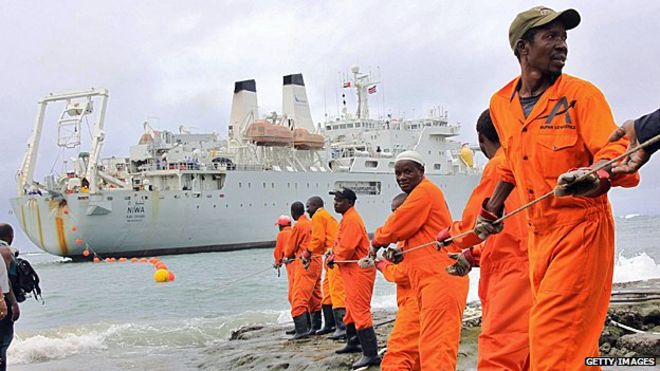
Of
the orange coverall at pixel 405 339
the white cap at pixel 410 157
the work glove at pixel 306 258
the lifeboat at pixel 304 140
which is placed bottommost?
the orange coverall at pixel 405 339

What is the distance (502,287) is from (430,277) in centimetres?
82

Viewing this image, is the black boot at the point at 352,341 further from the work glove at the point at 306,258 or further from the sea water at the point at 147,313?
the sea water at the point at 147,313

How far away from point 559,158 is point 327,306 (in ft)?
18.5

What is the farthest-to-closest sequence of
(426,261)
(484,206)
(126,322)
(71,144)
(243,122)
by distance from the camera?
1. (243,122)
2. (71,144)
3. (126,322)
4. (426,261)
5. (484,206)

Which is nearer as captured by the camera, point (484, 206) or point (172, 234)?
point (484, 206)

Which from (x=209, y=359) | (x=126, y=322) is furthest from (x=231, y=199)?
A: (x=209, y=359)

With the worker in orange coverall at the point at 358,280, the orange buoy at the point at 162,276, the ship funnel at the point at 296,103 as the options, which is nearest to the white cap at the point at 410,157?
the worker in orange coverall at the point at 358,280

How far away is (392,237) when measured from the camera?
14.3 feet

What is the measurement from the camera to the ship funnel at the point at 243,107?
44.0 m

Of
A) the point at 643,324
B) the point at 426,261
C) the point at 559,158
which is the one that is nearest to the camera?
the point at 559,158

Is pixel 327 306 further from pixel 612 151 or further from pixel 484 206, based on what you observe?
pixel 612 151

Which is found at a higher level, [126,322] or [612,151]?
[612,151]

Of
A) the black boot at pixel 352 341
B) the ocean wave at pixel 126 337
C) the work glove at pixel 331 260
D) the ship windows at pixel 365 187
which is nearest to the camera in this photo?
the work glove at pixel 331 260

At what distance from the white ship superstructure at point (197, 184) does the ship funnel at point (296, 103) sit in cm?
45
